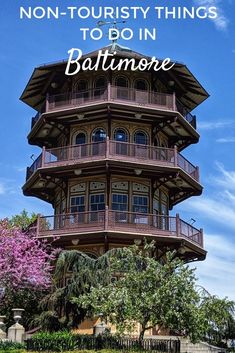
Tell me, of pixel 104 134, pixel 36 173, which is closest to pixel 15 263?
pixel 36 173

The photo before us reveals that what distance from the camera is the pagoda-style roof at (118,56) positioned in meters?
35.3

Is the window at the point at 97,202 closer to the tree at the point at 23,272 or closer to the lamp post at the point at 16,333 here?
the tree at the point at 23,272

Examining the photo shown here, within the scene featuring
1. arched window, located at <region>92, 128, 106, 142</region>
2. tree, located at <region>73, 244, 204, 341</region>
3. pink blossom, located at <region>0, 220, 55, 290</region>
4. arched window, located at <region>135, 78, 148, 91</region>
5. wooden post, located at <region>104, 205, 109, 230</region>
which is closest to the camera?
tree, located at <region>73, 244, 204, 341</region>

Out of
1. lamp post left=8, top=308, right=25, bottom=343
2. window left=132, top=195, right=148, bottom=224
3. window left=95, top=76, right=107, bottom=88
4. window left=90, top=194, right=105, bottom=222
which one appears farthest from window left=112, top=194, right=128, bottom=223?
lamp post left=8, top=308, right=25, bottom=343

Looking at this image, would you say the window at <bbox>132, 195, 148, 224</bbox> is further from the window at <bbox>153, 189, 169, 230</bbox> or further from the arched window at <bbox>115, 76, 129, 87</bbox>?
the arched window at <bbox>115, 76, 129, 87</bbox>

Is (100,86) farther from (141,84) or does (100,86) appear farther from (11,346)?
(11,346)

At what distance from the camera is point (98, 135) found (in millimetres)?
35125

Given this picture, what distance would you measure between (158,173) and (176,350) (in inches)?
427

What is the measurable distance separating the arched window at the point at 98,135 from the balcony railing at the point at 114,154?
47.9 inches

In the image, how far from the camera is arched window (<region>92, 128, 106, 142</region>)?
34938 mm

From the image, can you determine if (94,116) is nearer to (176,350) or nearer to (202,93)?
(202,93)

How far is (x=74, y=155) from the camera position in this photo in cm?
3378

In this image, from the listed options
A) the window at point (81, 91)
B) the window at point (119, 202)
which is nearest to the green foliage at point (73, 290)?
the window at point (119, 202)

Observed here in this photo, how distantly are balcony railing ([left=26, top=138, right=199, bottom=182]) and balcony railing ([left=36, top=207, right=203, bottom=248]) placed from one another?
2.87m
